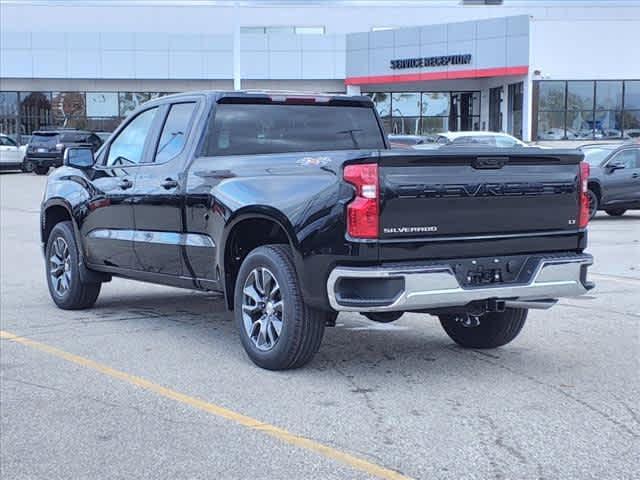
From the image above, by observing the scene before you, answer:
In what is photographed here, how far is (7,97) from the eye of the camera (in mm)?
51031

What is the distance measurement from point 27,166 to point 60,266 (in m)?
32.7

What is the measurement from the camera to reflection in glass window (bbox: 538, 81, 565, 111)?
38.3 metres

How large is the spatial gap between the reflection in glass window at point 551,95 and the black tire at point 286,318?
109 feet

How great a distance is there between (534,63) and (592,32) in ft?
19.2

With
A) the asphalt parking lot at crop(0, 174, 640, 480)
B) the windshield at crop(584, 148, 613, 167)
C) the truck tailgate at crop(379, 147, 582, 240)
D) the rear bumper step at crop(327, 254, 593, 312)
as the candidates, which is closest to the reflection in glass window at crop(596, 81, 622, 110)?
the windshield at crop(584, 148, 613, 167)

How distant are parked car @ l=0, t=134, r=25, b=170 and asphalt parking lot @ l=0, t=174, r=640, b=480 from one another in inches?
1258

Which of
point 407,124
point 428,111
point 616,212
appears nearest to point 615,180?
point 616,212

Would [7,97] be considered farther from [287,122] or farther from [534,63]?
[287,122]

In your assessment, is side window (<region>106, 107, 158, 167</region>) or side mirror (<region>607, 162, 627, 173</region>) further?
side mirror (<region>607, 162, 627, 173</region>)

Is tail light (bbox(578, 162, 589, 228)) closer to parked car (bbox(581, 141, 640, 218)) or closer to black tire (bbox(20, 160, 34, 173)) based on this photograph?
parked car (bbox(581, 141, 640, 218))

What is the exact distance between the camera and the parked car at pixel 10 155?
39.3m

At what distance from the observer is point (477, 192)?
6043mm

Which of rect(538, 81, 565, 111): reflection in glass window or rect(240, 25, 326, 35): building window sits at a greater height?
rect(240, 25, 326, 35): building window

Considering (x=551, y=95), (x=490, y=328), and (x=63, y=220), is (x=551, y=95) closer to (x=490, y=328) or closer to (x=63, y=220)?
(x=63, y=220)
